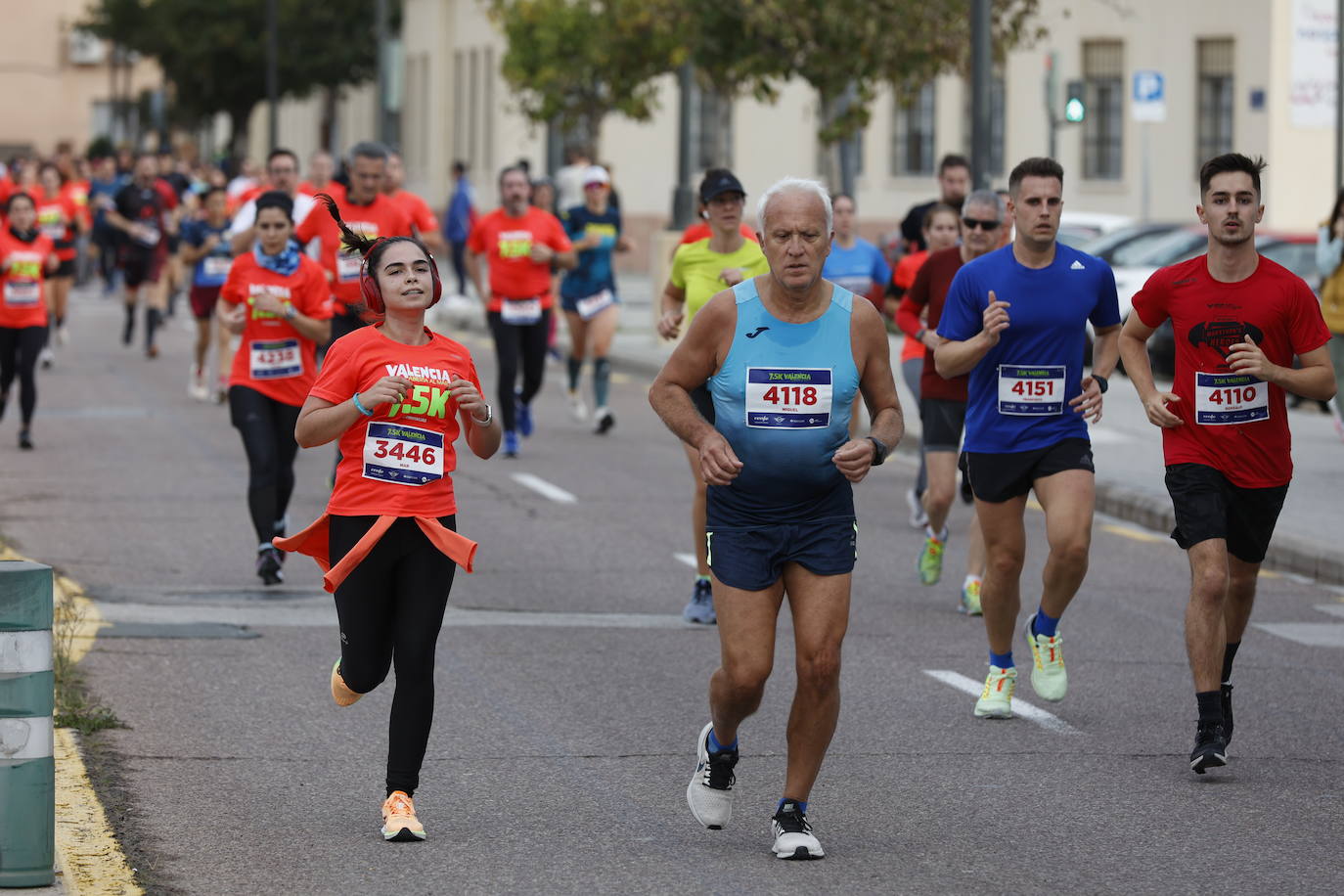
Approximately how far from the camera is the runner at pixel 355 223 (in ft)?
45.9

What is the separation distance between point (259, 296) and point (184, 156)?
32414 millimetres

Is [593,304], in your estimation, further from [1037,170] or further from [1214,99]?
[1214,99]

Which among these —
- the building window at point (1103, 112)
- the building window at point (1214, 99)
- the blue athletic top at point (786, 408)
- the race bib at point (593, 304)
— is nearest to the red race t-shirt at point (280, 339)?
the blue athletic top at point (786, 408)

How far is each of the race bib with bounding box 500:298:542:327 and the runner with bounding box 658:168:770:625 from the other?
6.48 meters

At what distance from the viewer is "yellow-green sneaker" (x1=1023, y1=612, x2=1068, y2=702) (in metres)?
8.77

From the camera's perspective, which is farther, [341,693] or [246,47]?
[246,47]

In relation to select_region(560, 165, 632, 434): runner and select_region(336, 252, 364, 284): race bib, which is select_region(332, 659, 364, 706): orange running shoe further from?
select_region(560, 165, 632, 434): runner

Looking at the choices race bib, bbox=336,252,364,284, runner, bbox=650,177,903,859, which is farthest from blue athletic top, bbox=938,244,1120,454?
race bib, bbox=336,252,364,284

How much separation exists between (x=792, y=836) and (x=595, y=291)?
42.4 ft

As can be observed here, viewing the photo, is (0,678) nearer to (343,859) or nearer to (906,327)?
(343,859)

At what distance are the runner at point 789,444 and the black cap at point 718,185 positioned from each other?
166 inches

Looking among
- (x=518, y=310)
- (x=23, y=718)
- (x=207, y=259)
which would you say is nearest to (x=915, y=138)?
(x=207, y=259)

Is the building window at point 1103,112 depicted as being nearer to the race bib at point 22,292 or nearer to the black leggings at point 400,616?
the race bib at point 22,292

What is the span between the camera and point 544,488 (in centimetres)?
1602
